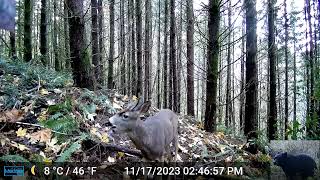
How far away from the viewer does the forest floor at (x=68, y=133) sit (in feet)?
15.0

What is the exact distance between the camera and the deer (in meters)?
4.28

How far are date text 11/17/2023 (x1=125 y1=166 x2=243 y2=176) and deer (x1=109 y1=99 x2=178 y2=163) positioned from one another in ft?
0.44

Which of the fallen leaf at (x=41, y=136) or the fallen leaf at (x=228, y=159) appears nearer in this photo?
the fallen leaf at (x=41, y=136)

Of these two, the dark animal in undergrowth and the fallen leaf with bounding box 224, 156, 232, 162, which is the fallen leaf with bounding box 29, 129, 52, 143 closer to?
the fallen leaf with bounding box 224, 156, 232, 162

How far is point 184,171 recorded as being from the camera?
16.2 ft

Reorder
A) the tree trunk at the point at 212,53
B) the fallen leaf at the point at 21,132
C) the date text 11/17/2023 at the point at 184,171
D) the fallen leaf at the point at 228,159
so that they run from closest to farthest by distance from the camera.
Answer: the date text 11/17/2023 at the point at 184,171 < the fallen leaf at the point at 21,132 < the fallen leaf at the point at 228,159 < the tree trunk at the point at 212,53

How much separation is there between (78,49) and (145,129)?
3.26 meters

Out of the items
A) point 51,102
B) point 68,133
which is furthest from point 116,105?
point 68,133

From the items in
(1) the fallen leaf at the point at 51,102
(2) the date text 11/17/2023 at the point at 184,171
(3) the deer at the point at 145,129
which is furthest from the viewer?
(1) the fallen leaf at the point at 51,102

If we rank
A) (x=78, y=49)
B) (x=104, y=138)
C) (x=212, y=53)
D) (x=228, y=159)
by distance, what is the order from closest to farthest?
1. (x=104, y=138)
2. (x=228, y=159)
3. (x=78, y=49)
4. (x=212, y=53)

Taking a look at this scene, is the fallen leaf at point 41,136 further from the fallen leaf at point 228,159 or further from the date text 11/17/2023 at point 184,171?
the fallen leaf at point 228,159

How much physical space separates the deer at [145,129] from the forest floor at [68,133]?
1.29 ft
